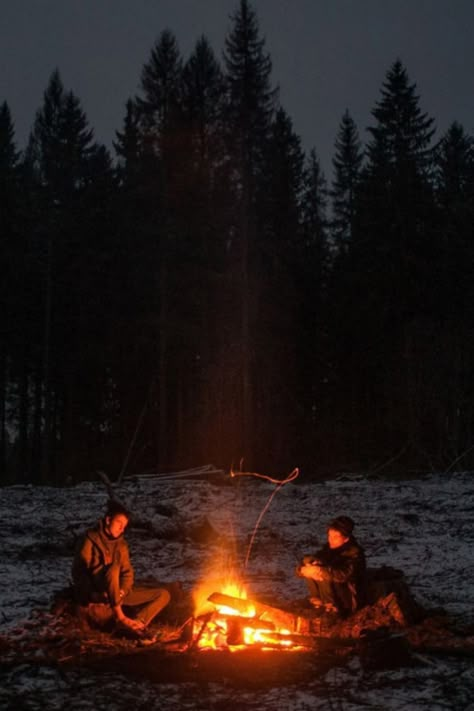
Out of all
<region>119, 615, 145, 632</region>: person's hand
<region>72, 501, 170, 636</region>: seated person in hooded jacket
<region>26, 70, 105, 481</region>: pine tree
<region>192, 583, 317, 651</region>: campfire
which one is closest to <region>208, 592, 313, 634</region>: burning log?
<region>192, 583, 317, 651</region>: campfire

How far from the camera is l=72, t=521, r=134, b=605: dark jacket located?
23.2 feet

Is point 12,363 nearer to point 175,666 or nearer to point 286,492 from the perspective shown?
point 286,492

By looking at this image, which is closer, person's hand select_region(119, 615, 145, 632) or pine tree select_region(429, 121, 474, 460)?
person's hand select_region(119, 615, 145, 632)

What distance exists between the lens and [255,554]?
12.1 m

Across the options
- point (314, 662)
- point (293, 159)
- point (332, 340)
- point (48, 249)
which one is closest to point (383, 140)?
point (293, 159)

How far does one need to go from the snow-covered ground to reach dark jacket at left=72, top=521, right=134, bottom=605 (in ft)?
2.77

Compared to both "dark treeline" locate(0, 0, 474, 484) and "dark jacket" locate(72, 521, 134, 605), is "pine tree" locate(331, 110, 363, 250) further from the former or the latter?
"dark jacket" locate(72, 521, 134, 605)

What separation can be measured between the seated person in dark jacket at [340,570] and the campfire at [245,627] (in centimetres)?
42

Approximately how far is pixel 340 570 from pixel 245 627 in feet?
4.03

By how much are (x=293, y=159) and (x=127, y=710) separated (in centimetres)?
3899

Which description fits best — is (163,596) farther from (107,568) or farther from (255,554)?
(255,554)

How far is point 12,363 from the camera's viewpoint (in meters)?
36.3

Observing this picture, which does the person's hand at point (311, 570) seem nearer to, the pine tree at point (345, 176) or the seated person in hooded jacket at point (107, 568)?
the seated person in hooded jacket at point (107, 568)

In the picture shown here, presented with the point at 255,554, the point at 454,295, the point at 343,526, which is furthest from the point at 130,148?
the point at 343,526
